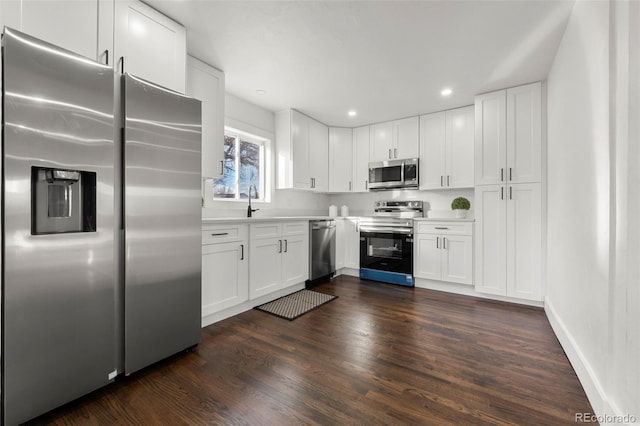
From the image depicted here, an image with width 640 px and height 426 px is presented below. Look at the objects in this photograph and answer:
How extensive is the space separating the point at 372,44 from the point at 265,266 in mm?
2399

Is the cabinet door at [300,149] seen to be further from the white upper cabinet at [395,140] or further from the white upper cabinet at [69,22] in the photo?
the white upper cabinet at [69,22]

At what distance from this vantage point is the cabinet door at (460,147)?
3.75 metres

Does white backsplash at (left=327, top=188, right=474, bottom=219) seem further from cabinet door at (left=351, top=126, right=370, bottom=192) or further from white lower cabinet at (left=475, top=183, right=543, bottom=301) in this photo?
white lower cabinet at (left=475, top=183, right=543, bottom=301)

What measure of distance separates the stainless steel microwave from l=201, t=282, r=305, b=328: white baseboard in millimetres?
2074

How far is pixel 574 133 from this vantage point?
1.93 m

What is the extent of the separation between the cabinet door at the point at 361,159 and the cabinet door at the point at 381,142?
95 millimetres

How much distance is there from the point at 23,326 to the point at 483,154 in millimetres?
4166

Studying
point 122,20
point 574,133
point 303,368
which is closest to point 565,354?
point 574,133

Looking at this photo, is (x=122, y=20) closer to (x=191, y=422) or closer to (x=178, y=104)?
(x=178, y=104)

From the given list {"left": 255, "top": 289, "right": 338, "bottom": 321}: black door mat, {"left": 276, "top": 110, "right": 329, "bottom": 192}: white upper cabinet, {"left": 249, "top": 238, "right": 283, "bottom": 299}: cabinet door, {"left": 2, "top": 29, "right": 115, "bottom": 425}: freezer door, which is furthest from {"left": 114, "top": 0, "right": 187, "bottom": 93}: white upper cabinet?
{"left": 255, "top": 289, "right": 338, "bottom": 321}: black door mat

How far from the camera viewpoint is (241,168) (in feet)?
12.2

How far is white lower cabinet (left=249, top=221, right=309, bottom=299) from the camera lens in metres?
2.92

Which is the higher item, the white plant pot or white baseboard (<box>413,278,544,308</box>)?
the white plant pot

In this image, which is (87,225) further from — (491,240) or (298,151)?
(491,240)
